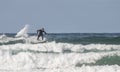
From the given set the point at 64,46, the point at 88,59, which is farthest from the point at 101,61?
the point at 64,46

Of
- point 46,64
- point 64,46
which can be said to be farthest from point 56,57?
point 64,46

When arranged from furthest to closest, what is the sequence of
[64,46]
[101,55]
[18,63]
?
1. [64,46]
2. [101,55]
3. [18,63]

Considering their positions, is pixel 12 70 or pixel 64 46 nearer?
pixel 12 70

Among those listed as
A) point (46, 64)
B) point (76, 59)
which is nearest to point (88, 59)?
point (76, 59)

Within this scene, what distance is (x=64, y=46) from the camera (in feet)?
100

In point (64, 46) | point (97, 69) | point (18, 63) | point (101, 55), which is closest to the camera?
point (97, 69)

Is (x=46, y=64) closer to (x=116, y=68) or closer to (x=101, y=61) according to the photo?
(x=101, y=61)

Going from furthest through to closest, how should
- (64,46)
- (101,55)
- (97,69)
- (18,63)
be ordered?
(64,46) < (101,55) < (18,63) < (97,69)

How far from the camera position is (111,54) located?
22.7 meters

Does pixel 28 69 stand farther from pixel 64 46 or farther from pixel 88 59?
pixel 64 46

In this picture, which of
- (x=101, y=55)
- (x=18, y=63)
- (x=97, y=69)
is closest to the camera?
(x=97, y=69)

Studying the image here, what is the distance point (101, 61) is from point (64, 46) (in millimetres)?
9614

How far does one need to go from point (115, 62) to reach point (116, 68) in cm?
303

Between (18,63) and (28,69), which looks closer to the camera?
(28,69)
